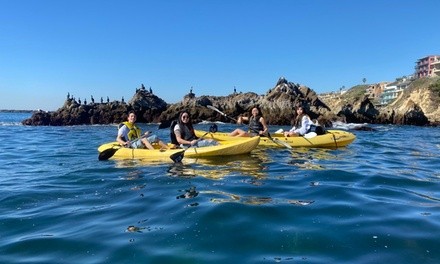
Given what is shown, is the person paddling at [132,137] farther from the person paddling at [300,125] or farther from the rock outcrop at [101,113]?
the rock outcrop at [101,113]

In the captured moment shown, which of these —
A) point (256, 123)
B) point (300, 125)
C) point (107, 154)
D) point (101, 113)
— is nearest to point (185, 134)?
point (107, 154)

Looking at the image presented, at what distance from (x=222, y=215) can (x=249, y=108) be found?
45872mm

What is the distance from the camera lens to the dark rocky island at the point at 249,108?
49781 mm

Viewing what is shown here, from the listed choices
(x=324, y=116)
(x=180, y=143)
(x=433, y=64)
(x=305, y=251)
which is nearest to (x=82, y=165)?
(x=180, y=143)

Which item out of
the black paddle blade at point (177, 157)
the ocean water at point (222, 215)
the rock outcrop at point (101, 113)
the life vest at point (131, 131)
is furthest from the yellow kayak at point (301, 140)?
the rock outcrop at point (101, 113)

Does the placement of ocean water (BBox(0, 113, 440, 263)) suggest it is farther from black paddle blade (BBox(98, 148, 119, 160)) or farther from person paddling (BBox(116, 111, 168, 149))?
person paddling (BBox(116, 111, 168, 149))

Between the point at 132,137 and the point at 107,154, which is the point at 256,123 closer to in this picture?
the point at 132,137

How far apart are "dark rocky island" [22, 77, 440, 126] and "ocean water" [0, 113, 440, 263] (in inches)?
1526

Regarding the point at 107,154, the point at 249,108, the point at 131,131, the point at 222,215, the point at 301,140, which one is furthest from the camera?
the point at 249,108

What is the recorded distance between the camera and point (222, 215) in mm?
5453

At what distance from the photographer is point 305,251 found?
13.8 ft

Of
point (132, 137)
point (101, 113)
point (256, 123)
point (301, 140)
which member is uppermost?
point (101, 113)

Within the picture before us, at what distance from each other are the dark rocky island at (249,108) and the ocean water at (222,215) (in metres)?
38.8

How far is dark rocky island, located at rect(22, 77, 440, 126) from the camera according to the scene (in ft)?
163
